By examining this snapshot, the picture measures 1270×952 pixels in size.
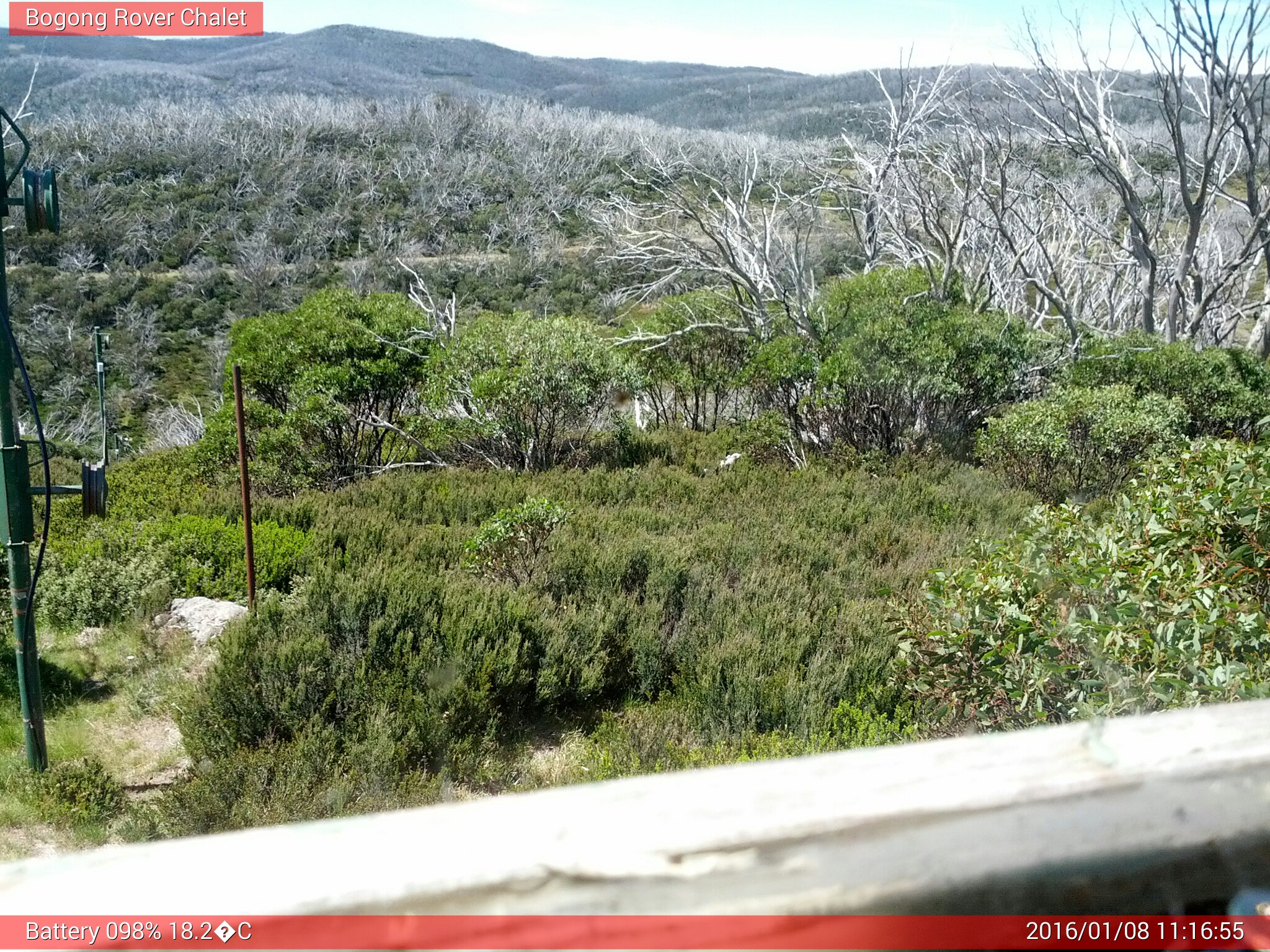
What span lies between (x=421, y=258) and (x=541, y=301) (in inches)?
292

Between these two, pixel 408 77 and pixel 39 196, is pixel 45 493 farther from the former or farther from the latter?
pixel 408 77

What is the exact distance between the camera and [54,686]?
557 centimetres

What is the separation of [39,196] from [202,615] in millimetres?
3278

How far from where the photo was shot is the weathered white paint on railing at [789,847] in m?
0.57

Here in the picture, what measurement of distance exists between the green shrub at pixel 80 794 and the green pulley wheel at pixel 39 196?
2.44m

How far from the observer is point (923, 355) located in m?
10.4

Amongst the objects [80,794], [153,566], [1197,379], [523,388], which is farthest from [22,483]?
[1197,379]

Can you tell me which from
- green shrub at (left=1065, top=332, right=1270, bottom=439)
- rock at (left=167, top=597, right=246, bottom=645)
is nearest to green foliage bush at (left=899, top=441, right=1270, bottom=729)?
rock at (left=167, top=597, right=246, bottom=645)

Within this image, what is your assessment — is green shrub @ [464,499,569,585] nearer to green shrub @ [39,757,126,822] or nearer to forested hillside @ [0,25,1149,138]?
green shrub @ [39,757,126,822]

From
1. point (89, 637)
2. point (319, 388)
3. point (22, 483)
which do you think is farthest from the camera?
point (319, 388)

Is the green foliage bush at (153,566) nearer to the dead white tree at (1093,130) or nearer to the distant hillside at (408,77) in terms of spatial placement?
the dead white tree at (1093,130)

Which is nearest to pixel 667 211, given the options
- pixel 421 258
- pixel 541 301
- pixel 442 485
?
pixel 442 485

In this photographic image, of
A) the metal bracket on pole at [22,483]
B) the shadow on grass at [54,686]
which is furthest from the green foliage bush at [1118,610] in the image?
the shadow on grass at [54,686]

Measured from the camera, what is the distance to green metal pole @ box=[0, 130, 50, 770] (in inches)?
161
